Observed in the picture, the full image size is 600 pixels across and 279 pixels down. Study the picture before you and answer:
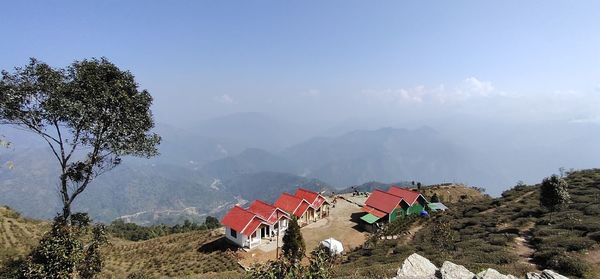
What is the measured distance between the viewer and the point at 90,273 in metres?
19.8

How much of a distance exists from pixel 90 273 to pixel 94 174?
9.40 m

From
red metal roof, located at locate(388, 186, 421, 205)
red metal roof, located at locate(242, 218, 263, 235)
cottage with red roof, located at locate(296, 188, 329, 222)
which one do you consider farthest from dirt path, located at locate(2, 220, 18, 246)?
red metal roof, located at locate(388, 186, 421, 205)

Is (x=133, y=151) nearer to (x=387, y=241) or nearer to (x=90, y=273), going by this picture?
(x=90, y=273)

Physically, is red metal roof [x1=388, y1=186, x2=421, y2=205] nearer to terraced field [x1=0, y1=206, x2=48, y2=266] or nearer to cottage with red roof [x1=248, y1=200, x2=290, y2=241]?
cottage with red roof [x1=248, y1=200, x2=290, y2=241]

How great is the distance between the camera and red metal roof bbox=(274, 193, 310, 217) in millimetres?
53497

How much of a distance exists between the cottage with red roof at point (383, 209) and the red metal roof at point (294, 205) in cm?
897

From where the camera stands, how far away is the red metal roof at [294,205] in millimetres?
53497

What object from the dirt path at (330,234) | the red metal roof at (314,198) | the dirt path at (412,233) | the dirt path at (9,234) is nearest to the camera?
the dirt path at (9,234)

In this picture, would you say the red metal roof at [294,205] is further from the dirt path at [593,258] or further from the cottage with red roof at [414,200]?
the dirt path at [593,258]

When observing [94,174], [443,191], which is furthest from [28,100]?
[443,191]

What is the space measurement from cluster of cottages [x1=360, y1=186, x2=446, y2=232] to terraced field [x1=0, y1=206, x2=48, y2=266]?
4012 centimetres

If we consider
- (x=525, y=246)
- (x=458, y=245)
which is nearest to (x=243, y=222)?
(x=458, y=245)

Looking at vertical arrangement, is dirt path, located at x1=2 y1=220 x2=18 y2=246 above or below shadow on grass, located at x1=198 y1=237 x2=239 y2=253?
above

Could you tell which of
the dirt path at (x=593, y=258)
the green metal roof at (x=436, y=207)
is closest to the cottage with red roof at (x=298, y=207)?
the green metal roof at (x=436, y=207)
